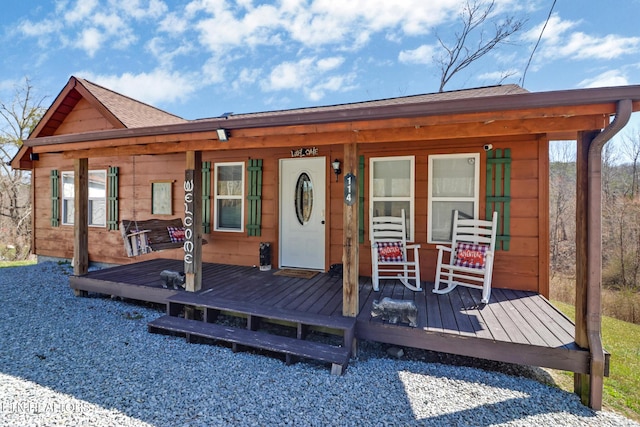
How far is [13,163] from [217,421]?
7877 millimetres

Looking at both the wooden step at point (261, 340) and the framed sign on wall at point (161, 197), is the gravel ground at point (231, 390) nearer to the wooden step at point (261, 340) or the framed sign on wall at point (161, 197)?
the wooden step at point (261, 340)

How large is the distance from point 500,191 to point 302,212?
9.14 ft

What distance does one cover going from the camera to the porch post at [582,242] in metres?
2.21

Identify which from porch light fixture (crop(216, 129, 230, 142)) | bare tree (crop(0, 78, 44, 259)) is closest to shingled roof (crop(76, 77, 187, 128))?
porch light fixture (crop(216, 129, 230, 142))

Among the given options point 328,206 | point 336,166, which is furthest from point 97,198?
point 336,166

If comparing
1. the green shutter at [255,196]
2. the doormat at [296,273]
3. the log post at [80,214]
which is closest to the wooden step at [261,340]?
the doormat at [296,273]

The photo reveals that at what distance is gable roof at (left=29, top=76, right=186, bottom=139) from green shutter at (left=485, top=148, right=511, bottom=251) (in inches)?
238

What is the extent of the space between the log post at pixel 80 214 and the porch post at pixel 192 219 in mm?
1965

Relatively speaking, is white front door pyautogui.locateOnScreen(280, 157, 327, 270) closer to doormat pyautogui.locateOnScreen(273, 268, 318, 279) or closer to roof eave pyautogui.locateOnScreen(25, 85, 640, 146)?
doormat pyautogui.locateOnScreen(273, 268, 318, 279)

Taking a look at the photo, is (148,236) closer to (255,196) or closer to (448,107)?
(255,196)

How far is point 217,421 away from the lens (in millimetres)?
1885

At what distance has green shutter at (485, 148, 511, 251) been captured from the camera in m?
3.73

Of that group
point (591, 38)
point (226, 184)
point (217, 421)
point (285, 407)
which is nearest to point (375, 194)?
point (226, 184)

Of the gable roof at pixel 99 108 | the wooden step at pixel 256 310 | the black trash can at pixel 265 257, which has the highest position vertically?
the gable roof at pixel 99 108
